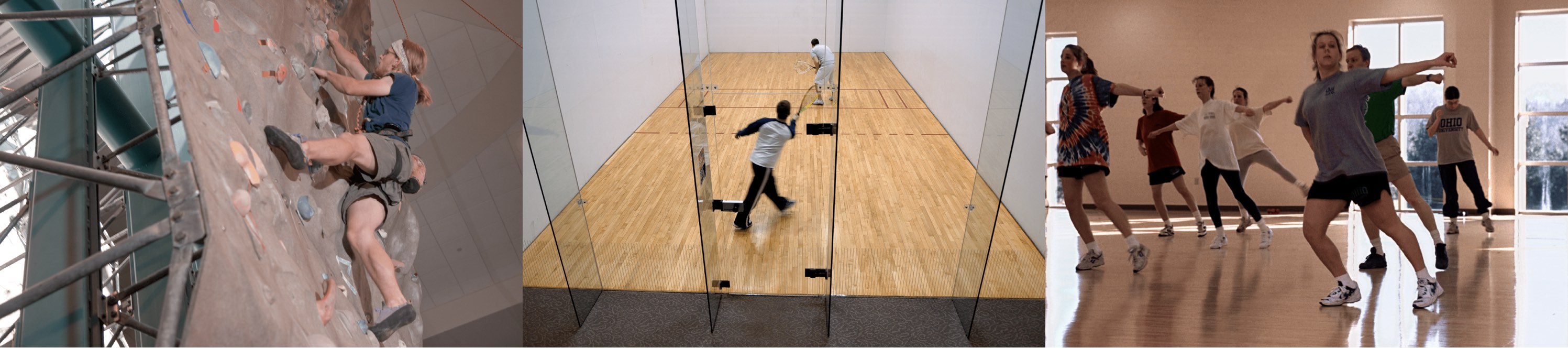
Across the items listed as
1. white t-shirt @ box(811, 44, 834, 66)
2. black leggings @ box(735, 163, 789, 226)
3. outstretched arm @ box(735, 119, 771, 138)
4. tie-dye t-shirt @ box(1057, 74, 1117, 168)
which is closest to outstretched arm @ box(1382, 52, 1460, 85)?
tie-dye t-shirt @ box(1057, 74, 1117, 168)

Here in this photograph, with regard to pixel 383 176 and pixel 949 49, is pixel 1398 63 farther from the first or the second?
pixel 383 176

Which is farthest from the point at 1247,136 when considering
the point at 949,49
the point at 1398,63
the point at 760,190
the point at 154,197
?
the point at 154,197

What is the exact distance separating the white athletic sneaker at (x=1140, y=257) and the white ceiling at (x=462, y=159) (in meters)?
3.37

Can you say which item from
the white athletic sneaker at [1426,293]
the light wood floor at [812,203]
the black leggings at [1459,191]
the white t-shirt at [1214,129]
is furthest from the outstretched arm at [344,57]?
the black leggings at [1459,191]

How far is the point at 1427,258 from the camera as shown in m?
3.30

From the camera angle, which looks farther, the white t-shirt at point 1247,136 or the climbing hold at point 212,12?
the white t-shirt at point 1247,136

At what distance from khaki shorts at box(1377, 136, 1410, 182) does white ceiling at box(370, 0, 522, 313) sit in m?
4.31

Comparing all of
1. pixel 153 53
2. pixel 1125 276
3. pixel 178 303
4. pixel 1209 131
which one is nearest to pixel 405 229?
pixel 153 53

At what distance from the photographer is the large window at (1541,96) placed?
3.19 meters

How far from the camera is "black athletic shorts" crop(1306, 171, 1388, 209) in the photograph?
10.2ft

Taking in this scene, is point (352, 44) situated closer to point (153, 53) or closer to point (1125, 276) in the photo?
point (153, 53)

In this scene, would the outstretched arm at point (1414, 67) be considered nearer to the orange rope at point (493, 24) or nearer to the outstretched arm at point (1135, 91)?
the outstretched arm at point (1135, 91)

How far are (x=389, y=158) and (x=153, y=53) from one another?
1415 mm

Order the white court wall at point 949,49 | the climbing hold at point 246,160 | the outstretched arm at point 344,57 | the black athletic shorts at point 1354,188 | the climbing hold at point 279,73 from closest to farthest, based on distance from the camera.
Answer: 1. the climbing hold at point 246,160
2. the climbing hold at point 279,73
3. the black athletic shorts at point 1354,188
4. the outstretched arm at point 344,57
5. the white court wall at point 949,49
